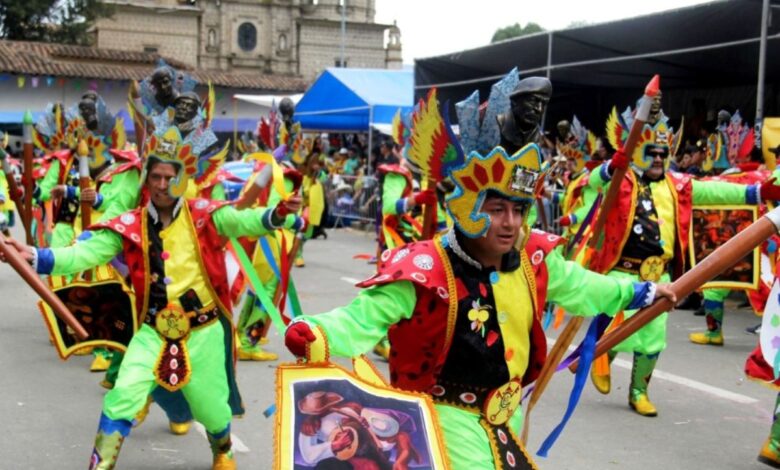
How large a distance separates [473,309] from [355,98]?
1747 cm

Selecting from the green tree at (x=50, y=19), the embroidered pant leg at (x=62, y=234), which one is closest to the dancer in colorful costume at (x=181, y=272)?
the embroidered pant leg at (x=62, y=234)

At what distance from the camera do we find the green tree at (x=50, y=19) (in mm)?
45594

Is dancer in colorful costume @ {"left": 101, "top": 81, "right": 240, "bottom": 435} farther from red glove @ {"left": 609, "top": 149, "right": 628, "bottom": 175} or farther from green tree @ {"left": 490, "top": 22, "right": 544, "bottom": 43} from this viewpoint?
green tree @ {"left": 490, "top": 22, "right": 544, "bottom": 43}

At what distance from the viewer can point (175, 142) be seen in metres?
5.18

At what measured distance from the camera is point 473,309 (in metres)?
3.40

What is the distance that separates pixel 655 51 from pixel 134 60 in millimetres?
27757

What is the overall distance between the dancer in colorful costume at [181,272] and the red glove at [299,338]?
2.06m

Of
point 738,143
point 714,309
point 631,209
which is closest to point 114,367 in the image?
point 631,209

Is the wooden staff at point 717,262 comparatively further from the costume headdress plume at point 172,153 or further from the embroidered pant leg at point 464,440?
the costume headdress plume at point 172,153

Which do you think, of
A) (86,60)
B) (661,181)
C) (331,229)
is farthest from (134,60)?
(661,181)

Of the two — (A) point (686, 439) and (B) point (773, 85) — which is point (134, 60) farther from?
(A) point (686, 439)

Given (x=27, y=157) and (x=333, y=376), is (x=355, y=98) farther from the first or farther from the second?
(x=333, y=376)

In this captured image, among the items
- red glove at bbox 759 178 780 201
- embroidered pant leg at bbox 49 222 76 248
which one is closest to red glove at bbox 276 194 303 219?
red glove at bbox 759 178 780 201

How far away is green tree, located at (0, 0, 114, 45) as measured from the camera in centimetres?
4559
